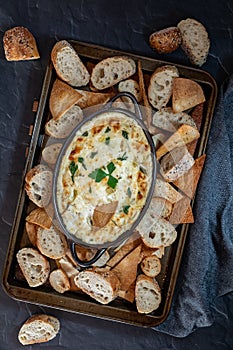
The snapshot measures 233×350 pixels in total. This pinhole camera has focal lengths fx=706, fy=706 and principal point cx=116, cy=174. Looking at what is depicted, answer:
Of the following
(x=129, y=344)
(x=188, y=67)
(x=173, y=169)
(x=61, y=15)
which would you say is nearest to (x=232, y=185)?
(x=173, y=169)

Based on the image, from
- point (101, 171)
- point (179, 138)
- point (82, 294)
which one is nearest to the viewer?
point (101, 171)

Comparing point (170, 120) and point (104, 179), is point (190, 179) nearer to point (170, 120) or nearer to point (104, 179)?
point (170, 120)

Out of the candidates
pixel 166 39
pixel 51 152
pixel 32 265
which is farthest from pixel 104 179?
pixel 166 39

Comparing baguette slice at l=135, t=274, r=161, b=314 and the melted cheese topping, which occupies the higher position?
the melted cheese topping

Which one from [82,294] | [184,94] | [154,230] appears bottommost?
[82,294]

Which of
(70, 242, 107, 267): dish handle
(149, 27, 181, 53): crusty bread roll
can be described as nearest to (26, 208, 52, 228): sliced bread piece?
(70, 242, 107, 267): dish handle

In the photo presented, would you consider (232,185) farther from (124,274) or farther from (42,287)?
(42,287)

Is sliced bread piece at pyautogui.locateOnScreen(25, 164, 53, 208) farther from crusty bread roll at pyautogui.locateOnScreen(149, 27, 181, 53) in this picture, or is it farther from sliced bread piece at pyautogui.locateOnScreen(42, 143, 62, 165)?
crusty bread roll at pyautogui.locateOnScreen(149, 27, 181, 53)
